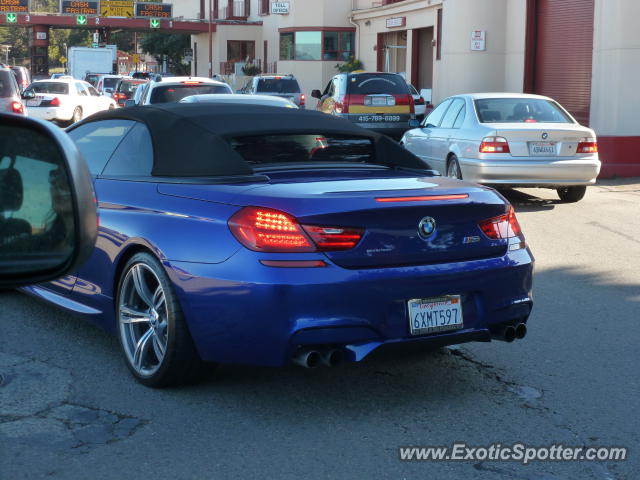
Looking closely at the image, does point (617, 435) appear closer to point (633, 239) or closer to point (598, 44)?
point (633, 239)

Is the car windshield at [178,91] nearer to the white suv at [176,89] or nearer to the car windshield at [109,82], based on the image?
the white suv at [176,89]

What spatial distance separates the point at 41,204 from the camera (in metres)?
2.71

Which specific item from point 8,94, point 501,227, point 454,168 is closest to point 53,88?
point 8,94

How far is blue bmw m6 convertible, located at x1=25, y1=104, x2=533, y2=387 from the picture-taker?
15.6 feet

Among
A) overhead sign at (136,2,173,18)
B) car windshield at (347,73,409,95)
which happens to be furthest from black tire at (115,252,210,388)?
overhead sign at (136,2,173,18)

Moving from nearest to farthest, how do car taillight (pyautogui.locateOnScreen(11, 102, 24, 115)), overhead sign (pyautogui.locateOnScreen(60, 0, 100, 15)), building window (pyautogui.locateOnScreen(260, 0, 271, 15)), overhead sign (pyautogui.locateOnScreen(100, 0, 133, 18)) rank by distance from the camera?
car taillight (pyautogui.locateOnScreen(11, 102, 24, 115)), building window (pyautogui.locateOnScreen(260, 0, 271, 15)), overhead sign (pyautogui.locateOnScreen(100, 0, 133, 18)), overhead sign (pyautogui.locateOnScreen(60, 0, 100, 15))

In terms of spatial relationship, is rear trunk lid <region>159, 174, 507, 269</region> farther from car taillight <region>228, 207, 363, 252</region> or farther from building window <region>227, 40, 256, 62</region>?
building window <region>227, 40, 256, 62</region>

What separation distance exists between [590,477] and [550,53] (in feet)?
72.4

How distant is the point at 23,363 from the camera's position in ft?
19.2

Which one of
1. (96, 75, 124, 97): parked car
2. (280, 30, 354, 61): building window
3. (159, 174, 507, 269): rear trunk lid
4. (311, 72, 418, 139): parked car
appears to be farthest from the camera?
(280, 30, 354, 61): building window

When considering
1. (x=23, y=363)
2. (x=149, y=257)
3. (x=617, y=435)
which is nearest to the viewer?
(x=617, y=435)

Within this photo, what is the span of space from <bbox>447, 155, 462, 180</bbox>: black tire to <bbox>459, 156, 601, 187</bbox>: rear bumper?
0.56 meters

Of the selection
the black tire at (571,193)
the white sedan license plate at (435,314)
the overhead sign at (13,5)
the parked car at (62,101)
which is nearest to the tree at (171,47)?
the overhead sign at (13,5)

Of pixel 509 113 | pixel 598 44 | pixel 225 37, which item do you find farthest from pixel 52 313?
pixel 225 37
